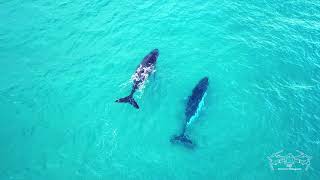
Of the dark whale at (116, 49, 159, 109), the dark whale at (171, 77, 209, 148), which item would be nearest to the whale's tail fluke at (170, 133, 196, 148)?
the dark whale at (171, 77, 209, 148)

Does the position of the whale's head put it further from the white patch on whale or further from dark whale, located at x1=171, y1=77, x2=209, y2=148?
the white patch on whale

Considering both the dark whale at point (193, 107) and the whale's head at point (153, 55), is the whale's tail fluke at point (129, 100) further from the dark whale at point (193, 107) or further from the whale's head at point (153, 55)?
the whale's head at point (153, 55)

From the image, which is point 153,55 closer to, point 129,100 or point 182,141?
point 129,100

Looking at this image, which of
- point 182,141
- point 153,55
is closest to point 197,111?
point 182,141

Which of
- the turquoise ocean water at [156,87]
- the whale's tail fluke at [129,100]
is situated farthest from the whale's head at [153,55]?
the whale's tail fluke at [129,100]

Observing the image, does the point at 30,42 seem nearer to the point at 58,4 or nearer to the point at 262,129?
the point at 58,4
